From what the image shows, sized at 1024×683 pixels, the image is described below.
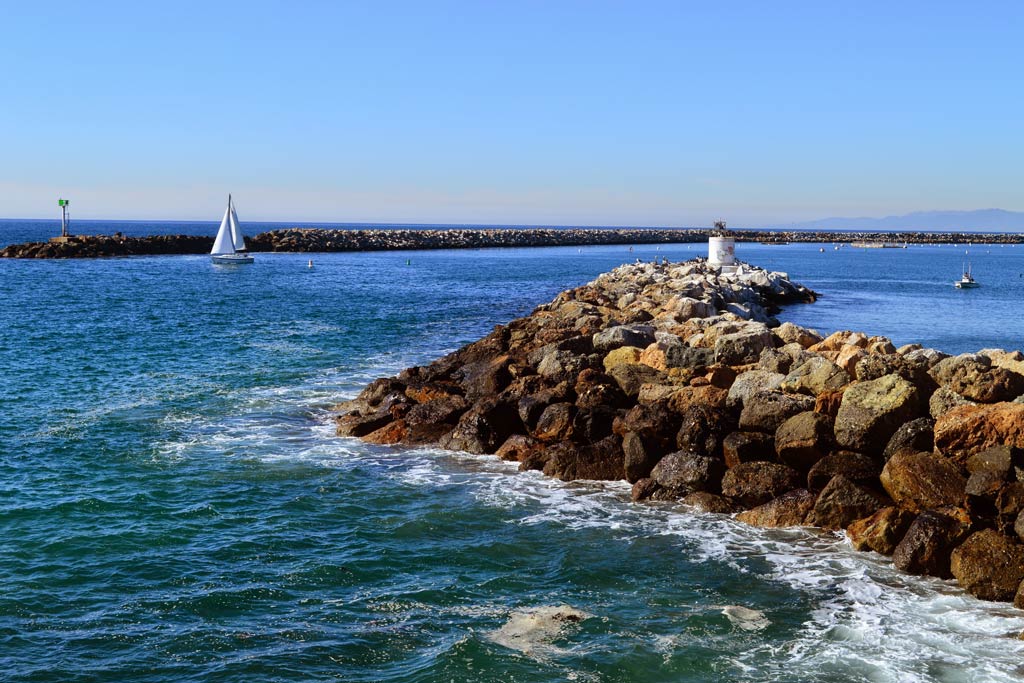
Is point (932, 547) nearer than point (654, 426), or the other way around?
point (932, 547)

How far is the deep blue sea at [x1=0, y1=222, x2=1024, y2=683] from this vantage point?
31.3ft

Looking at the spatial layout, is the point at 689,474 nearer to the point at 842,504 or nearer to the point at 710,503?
the point at 710,503

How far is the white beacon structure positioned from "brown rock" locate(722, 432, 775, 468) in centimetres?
3627

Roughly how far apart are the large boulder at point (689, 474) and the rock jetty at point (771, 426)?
0.02 metres

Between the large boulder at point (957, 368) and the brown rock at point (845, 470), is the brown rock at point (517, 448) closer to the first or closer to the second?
the brown rock at point (845, 470)

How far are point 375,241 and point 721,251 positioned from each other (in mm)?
76509

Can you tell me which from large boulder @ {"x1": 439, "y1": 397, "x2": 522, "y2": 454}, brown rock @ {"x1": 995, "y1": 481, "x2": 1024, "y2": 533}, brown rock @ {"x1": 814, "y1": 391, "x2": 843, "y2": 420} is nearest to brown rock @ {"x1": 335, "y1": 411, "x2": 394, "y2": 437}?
large boulder @ {"x1": 439, "y1": 397, "x2": 522, "y2": 454}

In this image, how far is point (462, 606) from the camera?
10.9 meters

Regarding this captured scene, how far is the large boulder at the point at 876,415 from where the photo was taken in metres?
14.5

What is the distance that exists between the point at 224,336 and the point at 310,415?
1563 cm

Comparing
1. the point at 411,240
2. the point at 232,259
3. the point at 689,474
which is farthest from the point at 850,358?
the point at 411,240

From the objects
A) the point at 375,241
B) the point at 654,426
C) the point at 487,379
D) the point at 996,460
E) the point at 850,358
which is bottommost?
the point at 654,426

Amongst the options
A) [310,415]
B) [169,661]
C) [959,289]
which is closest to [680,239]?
[959,289]

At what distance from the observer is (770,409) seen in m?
15.7
